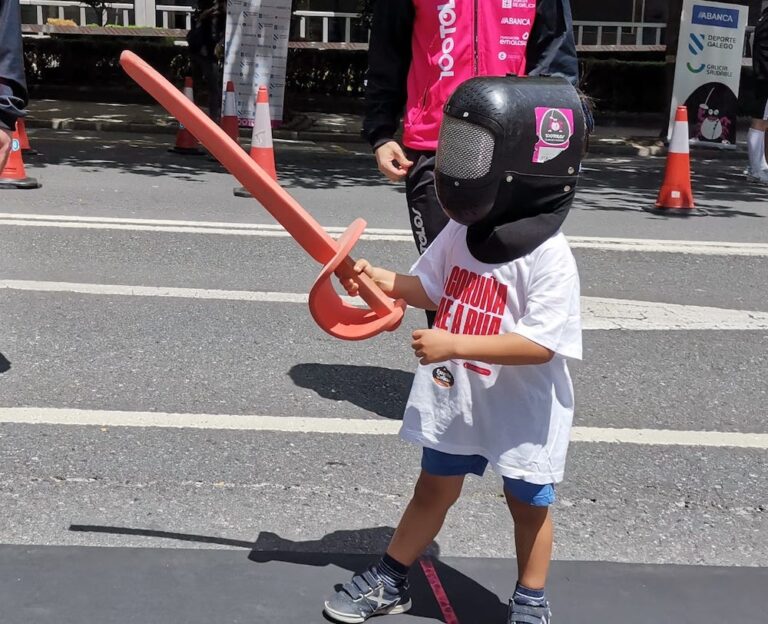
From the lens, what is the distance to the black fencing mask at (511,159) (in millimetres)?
2555

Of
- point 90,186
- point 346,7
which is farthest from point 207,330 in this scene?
point 346,7

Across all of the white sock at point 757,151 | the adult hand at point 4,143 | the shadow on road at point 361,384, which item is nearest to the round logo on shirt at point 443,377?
the shadow on road at point 361,384

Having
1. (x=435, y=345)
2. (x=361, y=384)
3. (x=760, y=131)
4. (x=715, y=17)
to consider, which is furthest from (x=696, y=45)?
(x=435, y=345)

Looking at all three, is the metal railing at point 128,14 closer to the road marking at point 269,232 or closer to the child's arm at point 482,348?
the road marking at point 269,232

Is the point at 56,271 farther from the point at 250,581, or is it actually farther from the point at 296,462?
the point at 250,581

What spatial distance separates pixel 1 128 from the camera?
14.6 feet

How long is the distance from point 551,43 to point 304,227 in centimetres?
148

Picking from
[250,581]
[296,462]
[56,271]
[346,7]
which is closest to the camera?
[250,581]

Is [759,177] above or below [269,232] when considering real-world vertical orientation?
below

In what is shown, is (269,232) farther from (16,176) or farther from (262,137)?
(16,176)

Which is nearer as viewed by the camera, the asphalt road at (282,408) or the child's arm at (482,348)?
the child's arm at (482,348)

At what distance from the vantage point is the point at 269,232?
770 centimetres

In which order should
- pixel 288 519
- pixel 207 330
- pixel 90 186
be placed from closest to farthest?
pixel 288 519 < pixel 207 330 < pixel 90 186

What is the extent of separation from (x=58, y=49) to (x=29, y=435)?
1684 centimetres
